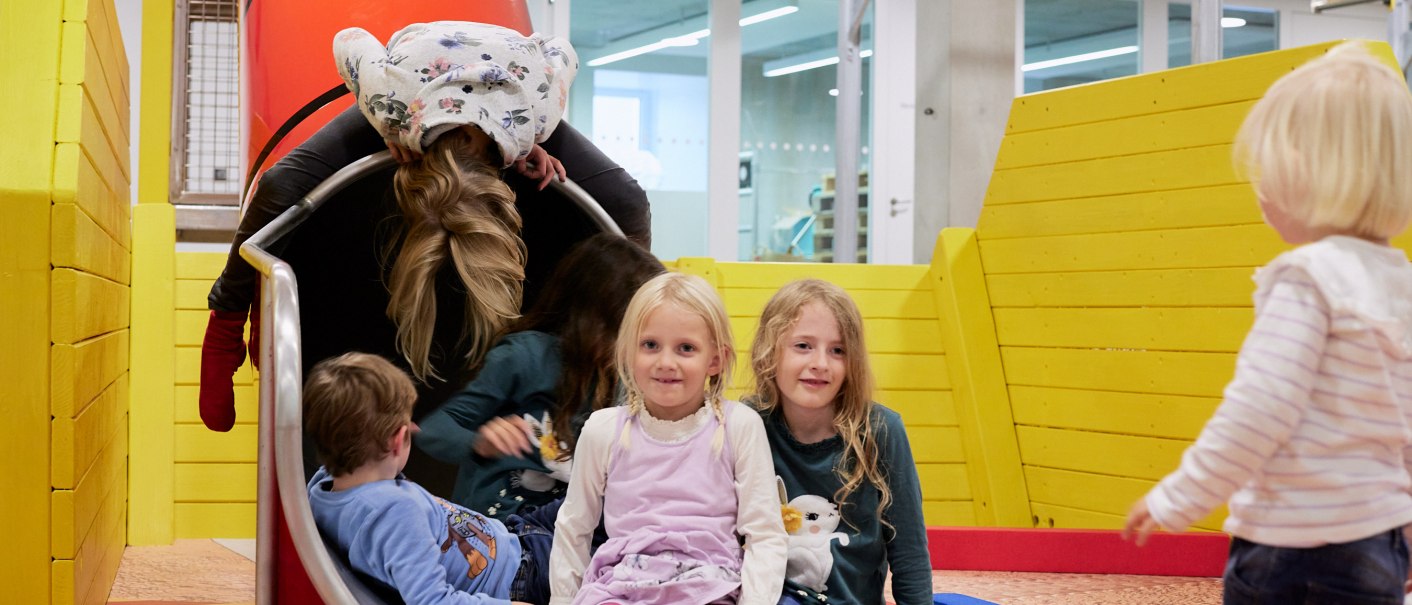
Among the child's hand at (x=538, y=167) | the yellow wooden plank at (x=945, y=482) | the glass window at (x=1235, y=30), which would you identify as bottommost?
the yellow wooden plank at (x=945, y=482)

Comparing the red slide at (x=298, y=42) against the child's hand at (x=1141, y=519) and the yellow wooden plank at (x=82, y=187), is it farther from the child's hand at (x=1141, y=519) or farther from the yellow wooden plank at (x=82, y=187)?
the child's hand at (x=1141, y=519)

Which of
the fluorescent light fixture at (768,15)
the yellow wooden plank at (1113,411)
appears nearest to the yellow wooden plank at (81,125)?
the yellow wooden plank at (1113,411)

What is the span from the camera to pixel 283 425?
5.47ft

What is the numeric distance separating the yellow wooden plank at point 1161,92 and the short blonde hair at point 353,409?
7.16 ft

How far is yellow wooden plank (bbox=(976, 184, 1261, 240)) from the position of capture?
3.13 m

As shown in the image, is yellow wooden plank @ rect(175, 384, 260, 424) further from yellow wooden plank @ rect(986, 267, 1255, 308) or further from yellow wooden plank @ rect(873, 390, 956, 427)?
yellow wooden plank @ rect(986, 267, 1255, 308)

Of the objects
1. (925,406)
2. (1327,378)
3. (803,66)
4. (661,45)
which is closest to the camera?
(1327,378)

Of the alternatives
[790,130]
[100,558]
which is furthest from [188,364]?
[790,130]

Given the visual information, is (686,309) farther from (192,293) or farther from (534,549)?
(192,293)

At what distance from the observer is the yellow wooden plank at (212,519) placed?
3641 mm

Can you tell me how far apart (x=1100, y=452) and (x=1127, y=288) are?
0.47m

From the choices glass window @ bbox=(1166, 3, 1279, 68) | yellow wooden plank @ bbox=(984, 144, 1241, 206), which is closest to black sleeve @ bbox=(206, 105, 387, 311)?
yellow wooden plank @ bbox=(984, 144, 1241, 206)

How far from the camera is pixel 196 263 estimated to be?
3709 mm

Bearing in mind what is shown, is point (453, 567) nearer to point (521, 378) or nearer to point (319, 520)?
point (319, 520)
